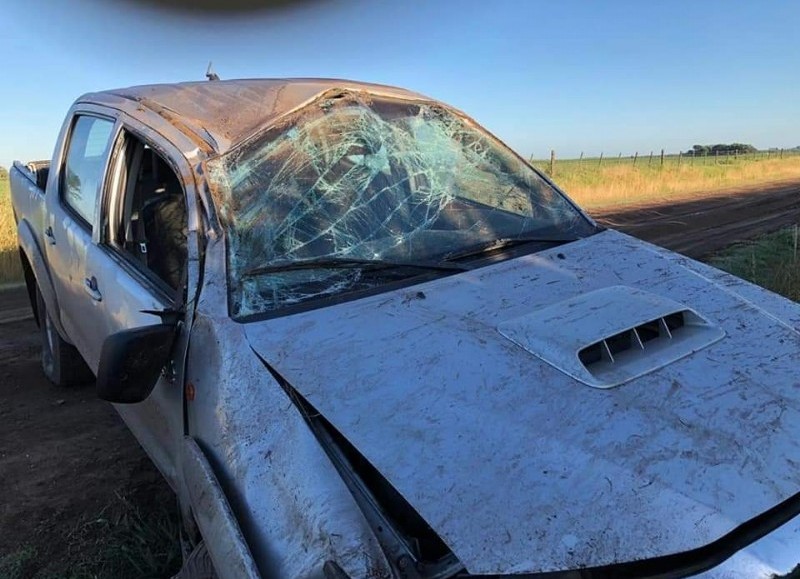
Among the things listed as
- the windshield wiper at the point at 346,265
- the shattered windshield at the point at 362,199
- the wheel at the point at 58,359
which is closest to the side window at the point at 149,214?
the shattered windshield at the point at 362,199

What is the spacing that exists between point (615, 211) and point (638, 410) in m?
15.4

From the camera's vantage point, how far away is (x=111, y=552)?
2648mm

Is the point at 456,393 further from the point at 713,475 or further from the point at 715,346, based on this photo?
the point at 715,346

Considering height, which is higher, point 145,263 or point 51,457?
point 145,263

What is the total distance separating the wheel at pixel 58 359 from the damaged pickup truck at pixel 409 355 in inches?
48.6

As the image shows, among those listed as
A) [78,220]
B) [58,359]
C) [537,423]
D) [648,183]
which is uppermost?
[78,220]

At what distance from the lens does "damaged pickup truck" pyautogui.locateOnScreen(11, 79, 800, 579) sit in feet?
4.53

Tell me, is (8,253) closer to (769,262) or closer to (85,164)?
(85,164)

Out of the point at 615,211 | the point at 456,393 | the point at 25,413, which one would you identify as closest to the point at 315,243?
the point at 456,393

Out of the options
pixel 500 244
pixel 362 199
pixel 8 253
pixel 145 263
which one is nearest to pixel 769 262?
pixel 500 244

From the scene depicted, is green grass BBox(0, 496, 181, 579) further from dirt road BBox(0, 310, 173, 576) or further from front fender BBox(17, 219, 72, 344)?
front fender BBox(17, 219, 72, 344)

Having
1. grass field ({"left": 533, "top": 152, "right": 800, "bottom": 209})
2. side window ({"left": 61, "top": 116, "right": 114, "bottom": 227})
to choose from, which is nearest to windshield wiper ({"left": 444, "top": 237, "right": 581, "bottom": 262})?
side window ({"left": 61, "top": 116, "right": 114, "bottom": 227})

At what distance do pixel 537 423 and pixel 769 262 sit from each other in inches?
326

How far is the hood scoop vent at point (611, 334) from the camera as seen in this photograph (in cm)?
178
